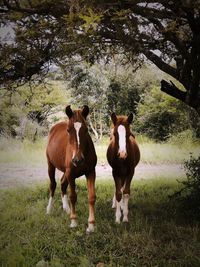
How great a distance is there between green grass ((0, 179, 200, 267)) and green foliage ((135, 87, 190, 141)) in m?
0.73

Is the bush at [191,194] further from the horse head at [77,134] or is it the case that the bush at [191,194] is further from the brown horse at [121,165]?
the horse head at [77,134]

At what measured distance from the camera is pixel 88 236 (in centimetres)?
345

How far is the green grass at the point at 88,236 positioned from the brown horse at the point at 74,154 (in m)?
0.16

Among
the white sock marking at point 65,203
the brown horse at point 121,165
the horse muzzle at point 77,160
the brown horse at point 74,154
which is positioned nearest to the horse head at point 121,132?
the brown horse at point 121,165

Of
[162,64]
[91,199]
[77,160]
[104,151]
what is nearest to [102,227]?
[91,199]

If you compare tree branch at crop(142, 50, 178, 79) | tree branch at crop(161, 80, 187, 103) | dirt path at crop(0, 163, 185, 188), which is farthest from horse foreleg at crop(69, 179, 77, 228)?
tree branch at crop(142, 50, 178, 79)

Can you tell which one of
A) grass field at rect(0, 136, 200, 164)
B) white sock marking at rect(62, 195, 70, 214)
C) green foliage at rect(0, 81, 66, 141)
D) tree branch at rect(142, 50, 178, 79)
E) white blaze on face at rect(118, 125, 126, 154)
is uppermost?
tree branch at rect(142, 50, 178, 79)

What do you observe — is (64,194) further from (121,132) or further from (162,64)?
(162,64)

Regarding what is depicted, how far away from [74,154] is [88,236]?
2.11ft

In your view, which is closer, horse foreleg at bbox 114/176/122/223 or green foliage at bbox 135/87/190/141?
horse foreleg at bbox 114/176/122/223

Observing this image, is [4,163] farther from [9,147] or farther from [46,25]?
[46,25]

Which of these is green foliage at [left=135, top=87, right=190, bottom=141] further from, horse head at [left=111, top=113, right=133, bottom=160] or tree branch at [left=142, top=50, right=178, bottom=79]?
horse head at [left=111, top=113, right=133, bottom=160]

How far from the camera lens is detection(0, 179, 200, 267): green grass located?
3.18 metres

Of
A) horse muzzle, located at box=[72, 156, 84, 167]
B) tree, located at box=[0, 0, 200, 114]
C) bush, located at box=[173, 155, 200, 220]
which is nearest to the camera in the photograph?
tree, located at box=[0, 0, 200, 114]
